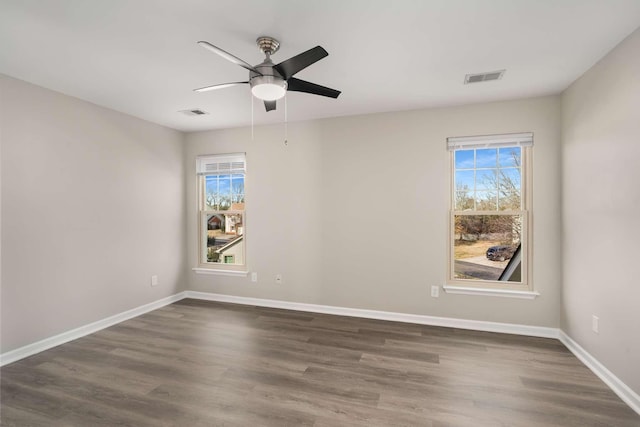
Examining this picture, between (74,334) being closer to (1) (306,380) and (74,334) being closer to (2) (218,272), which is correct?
(2) (218,272)

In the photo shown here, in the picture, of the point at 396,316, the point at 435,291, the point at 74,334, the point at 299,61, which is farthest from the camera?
the point at 396,316

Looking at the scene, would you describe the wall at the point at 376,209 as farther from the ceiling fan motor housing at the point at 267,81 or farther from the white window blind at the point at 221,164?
the ceiling fan motor housing at the point at 267,81

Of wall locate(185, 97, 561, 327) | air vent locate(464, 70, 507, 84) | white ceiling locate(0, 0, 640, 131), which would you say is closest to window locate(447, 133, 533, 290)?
wall locate(185, 97, 561, 327)

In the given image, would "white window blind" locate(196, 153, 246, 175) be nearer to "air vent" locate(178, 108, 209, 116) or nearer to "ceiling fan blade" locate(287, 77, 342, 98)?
"air vent" locate(178, 108, 209, 116)

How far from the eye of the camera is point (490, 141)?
3424 mm

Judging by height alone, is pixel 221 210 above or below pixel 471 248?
above

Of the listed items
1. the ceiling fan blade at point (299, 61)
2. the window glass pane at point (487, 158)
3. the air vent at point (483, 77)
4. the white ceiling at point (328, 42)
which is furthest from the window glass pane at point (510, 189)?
the ceiling fan blade at point (299, 61)

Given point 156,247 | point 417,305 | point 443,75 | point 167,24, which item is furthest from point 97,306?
point 443,75

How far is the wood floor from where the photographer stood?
2016mm

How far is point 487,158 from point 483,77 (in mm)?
1065

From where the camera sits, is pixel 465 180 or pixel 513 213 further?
pixel 465 180

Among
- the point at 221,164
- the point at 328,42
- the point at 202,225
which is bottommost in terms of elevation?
the point at 202,225

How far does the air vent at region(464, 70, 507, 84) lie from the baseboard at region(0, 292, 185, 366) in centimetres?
467

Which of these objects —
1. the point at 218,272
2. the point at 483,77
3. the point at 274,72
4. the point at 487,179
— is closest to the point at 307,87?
the point at 274,72
